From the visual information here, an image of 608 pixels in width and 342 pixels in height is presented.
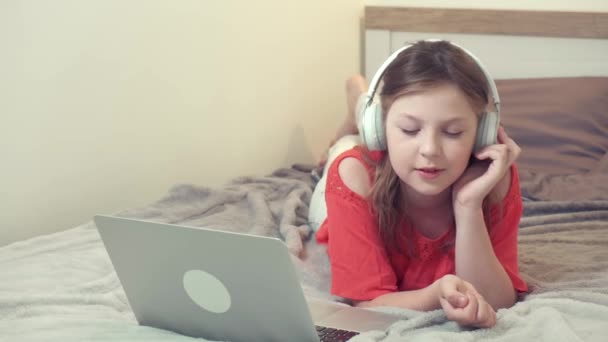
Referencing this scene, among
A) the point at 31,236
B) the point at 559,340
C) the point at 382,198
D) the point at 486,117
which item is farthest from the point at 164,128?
the point at 559,340

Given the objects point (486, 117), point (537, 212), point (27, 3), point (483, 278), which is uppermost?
point (27, 3)

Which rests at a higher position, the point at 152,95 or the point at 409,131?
the point at 409,131

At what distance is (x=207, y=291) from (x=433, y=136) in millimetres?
387

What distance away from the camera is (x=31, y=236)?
170 cm

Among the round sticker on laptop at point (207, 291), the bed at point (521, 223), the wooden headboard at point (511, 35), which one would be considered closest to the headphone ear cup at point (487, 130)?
the bed at point (521, 223)

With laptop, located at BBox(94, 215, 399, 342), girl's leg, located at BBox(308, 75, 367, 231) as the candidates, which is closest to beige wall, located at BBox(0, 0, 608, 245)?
girl's leg, located at BBox(308, 75, 367, 231)

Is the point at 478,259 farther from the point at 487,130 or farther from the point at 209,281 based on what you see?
the point at 209,281

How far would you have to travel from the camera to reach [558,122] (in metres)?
2.16

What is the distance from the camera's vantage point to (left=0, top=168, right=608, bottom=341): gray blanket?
113 centimetres

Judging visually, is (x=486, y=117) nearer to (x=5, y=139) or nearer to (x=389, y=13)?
(x=5, y=139)

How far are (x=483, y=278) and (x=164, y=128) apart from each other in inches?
38.7

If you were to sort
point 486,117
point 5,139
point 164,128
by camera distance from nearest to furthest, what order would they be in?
point 486,117, point 5,139, point 164,128

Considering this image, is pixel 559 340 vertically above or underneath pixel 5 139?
underneath

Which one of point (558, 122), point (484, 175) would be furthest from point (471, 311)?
point (558, 122)
